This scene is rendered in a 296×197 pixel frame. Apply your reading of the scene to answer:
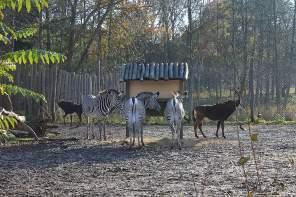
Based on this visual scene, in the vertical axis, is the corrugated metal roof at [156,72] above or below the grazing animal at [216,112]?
above

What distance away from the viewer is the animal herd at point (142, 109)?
1332 centimetres

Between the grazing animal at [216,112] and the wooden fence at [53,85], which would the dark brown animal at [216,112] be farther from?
the wooden fence at [53,85]

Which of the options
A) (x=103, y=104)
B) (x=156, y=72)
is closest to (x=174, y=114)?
(x=156, y=72)

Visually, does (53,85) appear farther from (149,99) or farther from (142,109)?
(142,109)

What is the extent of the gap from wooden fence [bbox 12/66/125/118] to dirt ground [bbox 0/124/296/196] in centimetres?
693

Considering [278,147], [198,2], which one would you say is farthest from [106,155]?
[198,2]

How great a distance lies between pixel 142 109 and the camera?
1345 centimetres

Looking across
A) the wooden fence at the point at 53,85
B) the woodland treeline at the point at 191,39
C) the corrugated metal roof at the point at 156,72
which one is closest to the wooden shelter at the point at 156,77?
the corrugated metal roof at the point at 156,72

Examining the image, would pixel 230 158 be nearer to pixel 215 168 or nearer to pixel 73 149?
pixel 215 168

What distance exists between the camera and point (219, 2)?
109 feet

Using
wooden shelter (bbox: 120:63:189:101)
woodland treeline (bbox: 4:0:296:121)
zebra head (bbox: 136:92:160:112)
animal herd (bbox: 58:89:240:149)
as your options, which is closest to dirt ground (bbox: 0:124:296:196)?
animal herd (bbox: 58:89:240:149)

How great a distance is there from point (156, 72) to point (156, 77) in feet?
0.56

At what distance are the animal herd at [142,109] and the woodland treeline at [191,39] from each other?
8.94 m

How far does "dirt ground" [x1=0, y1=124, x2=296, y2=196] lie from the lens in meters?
7.38
